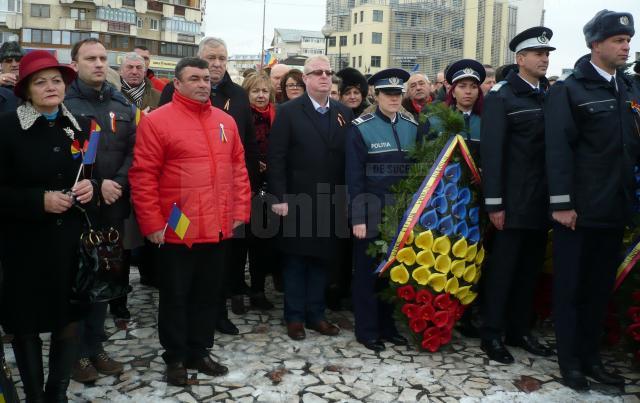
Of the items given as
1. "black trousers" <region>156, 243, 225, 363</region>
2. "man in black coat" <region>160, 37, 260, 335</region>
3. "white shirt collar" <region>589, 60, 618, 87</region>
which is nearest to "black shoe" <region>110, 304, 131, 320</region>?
"man in black coat" <region>160, 37, 260, 335</region>

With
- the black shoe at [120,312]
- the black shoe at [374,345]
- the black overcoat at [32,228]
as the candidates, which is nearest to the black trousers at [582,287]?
the black shoe at [374,345]

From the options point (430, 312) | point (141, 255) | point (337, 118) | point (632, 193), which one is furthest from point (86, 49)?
point (632, 193)

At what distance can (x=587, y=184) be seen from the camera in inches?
177

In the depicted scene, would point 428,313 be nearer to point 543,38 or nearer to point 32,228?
point 543,38

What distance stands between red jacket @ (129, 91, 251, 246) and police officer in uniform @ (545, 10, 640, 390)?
7.68 ft

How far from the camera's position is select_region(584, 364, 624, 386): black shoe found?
4.62m

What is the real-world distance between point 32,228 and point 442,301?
3046 mm

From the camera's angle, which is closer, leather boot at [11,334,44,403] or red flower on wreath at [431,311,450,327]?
leather boot at [11,334,44,403]

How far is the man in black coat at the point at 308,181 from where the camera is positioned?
18.0 feet

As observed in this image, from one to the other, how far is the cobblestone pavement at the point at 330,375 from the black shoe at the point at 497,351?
0.20 ft

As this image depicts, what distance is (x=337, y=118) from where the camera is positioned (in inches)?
222

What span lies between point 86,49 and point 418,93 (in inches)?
165

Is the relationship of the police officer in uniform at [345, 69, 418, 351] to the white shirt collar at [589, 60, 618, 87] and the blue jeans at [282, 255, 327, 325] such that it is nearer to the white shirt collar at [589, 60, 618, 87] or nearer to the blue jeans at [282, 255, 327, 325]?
the blue jeans at [282, 255, 327, 325]

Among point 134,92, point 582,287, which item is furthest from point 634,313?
point 134,92
